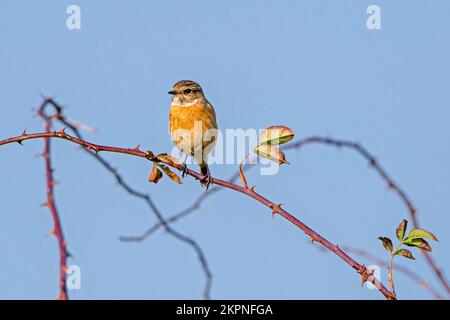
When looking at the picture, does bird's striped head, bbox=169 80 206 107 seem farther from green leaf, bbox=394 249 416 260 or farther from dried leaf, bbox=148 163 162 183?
green leaf, bbox=394 249 416 260

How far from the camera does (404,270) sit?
116 inches

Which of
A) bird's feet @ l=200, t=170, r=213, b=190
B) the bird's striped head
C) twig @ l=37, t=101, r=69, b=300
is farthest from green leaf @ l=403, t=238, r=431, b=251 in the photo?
the bird's striped head

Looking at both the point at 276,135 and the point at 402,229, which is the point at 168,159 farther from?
the point at 402,229

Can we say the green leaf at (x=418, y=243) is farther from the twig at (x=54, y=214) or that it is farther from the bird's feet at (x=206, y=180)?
the twig at (x=54, y=214)

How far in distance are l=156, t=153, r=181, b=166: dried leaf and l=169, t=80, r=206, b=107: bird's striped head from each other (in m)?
4.24

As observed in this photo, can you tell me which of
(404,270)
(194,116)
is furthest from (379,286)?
Result: (194,116)

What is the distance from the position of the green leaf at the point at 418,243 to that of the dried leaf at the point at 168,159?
3.33ft

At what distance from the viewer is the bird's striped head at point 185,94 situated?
7340 mm

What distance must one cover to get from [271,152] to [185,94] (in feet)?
15.0

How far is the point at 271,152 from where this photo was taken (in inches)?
115

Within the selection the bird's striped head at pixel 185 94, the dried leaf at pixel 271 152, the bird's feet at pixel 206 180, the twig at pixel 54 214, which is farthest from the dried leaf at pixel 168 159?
the bird's striped head at pixel 185 94

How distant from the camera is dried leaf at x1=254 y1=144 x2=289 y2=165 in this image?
9.46 ft
